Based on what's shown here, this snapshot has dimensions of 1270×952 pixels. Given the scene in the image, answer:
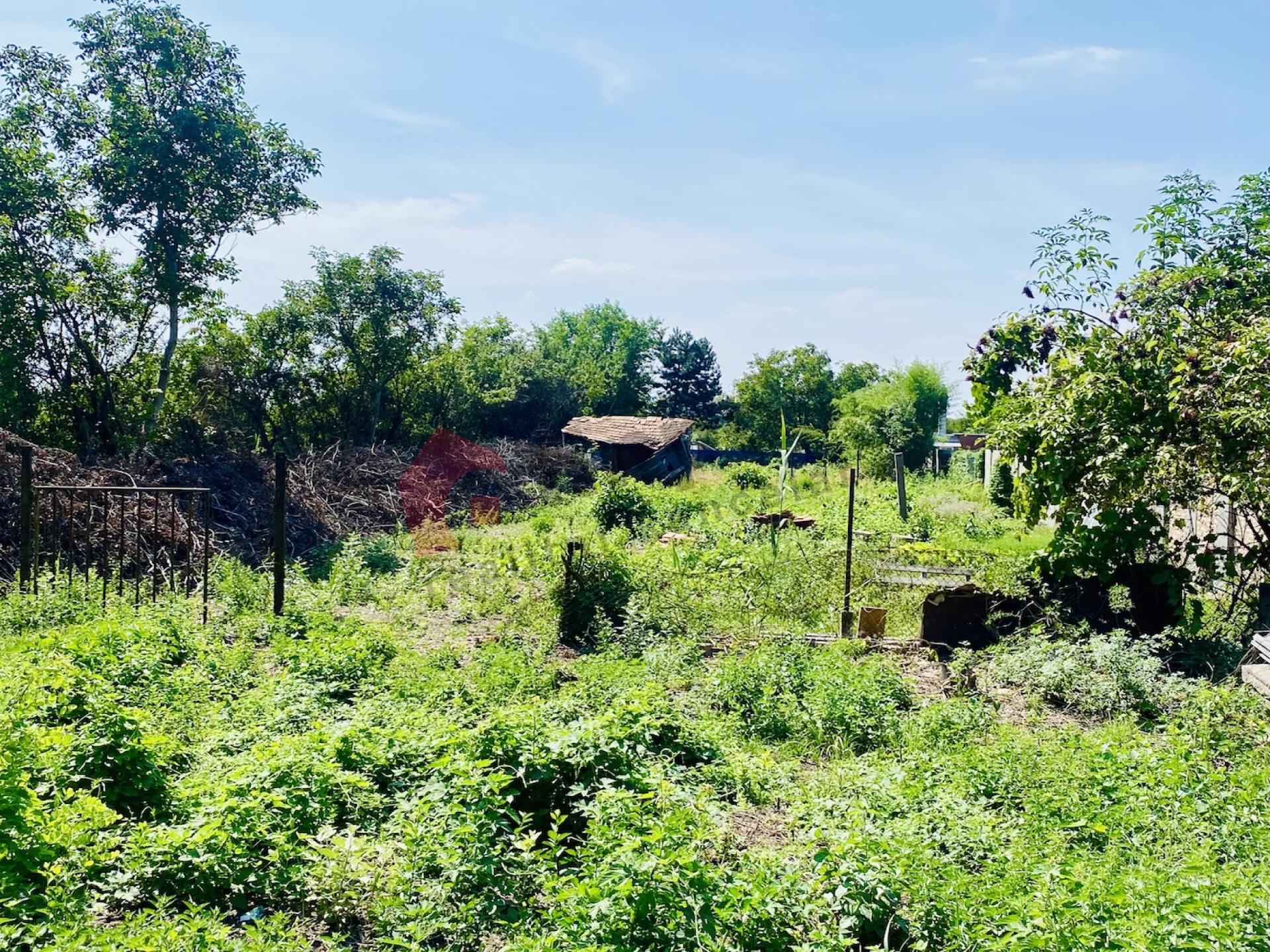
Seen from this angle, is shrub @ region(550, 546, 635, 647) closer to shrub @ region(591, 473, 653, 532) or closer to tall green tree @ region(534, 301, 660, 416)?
shrub @ region(591, 473, 653, 532)

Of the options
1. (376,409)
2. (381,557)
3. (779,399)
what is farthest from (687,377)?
(381,557)

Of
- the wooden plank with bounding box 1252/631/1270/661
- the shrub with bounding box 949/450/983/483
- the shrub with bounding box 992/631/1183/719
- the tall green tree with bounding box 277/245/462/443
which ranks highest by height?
the tall green tree with bounding box 277/245/462/443

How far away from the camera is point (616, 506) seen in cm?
1547

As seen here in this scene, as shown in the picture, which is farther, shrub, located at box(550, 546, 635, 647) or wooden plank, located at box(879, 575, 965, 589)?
wooden plank, located at box(879, 575, 965, 589)

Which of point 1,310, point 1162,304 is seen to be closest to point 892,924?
point 1162,304

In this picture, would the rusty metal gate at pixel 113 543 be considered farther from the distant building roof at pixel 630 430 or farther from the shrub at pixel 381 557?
the distant building roof at pixel 630 430

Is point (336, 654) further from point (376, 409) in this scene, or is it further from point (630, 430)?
point (630, 430)

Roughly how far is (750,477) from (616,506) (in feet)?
28.8

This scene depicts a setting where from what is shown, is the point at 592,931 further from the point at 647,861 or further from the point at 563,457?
the point at 563,457

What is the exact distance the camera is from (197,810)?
390 centimetres

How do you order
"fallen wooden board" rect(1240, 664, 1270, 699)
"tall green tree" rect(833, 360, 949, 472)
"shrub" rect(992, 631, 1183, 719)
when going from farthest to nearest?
"tall green tree" rect(833, 360, 949, 472)
"shrub" rect(992, 631, 1183, 719)
"fallen wooden board" rect(1240, 664, 1270, 699)

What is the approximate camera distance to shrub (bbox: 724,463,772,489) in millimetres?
23094

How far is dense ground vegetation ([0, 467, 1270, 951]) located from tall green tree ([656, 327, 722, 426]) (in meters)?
51.4

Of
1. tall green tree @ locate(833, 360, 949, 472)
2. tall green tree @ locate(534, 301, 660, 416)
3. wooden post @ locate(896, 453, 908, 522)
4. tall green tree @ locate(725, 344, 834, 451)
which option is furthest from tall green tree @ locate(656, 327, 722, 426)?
wooden post @ locate(896, 453, 908, 522)
